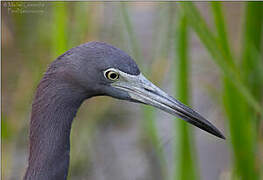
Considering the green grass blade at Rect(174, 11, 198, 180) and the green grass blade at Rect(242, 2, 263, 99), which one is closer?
the green grass blade at Rect(174, 11, 198, 180)

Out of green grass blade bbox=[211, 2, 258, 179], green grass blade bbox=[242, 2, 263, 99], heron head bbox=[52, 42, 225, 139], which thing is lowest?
green grass blade bbox=[211, 2, 258, 179]

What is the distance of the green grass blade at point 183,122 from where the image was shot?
1928 millimetres

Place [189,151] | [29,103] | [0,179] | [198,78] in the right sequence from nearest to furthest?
[189,151]
[0,179]
[29,103]
[198,78]

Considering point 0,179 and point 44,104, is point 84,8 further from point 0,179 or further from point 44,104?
point 0,179

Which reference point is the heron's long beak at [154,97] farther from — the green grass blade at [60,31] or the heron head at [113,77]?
the green grass blade at [60,31]

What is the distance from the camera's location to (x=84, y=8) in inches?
88.7

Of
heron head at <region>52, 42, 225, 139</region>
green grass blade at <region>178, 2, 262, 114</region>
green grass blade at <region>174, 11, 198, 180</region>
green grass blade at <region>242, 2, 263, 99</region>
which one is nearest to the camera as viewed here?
heron head at <region>52, 42, 225, 139</region>

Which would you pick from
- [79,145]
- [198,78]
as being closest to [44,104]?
[79,145]

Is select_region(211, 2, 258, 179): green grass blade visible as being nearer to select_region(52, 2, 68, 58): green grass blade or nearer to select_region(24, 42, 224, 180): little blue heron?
select_region(24, 42, 224, 180): little blue heron

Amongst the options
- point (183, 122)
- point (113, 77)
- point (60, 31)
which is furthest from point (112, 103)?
point (113, 77)

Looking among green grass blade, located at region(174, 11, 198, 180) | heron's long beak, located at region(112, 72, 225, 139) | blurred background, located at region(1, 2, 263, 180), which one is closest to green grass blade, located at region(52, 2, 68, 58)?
blurred background, located at region(1, 2, 263, 180)

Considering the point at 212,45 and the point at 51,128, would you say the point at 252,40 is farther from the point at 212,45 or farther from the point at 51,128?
the point at 51,128

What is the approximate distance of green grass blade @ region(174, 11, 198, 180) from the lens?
1.93 m

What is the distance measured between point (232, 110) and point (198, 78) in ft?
4.84
